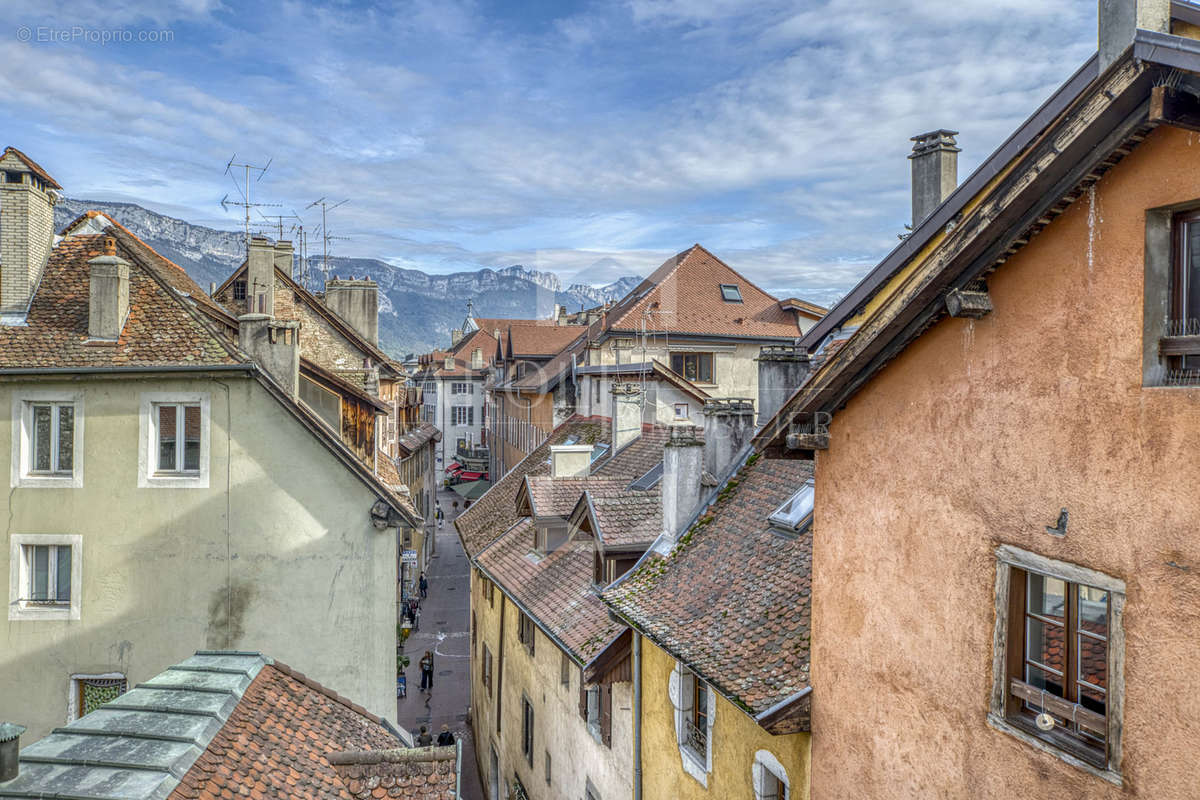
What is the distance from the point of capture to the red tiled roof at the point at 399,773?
8742 millimetres

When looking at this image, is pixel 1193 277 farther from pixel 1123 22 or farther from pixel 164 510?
pixel 164 510

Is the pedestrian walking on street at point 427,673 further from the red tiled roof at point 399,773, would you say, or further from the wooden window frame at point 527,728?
the red tiled roof at point 399,773

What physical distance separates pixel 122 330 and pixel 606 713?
444 inches

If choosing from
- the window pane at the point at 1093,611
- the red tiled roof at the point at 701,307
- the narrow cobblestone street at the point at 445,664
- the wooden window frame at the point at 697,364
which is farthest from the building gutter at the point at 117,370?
the wooden window frame at the point at 697,364

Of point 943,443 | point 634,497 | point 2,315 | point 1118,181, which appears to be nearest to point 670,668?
point 634,497

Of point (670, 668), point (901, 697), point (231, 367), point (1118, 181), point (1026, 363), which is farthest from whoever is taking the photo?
point (231, 367)

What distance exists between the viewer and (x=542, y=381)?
39125 millimetres

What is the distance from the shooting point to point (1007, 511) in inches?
237

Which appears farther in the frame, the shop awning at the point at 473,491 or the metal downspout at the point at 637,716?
the shop awning at the point at 473,491

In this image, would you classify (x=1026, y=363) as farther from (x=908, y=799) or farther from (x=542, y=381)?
(x=542, y=381)

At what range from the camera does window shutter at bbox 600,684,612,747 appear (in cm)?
1416

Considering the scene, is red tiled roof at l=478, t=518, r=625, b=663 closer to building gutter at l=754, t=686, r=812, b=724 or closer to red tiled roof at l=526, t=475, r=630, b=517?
red tiled roof at l=526, t=475, r=630, b=517

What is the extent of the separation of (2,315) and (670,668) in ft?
44.5

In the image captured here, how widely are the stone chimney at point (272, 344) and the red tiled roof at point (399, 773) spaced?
307 inches
